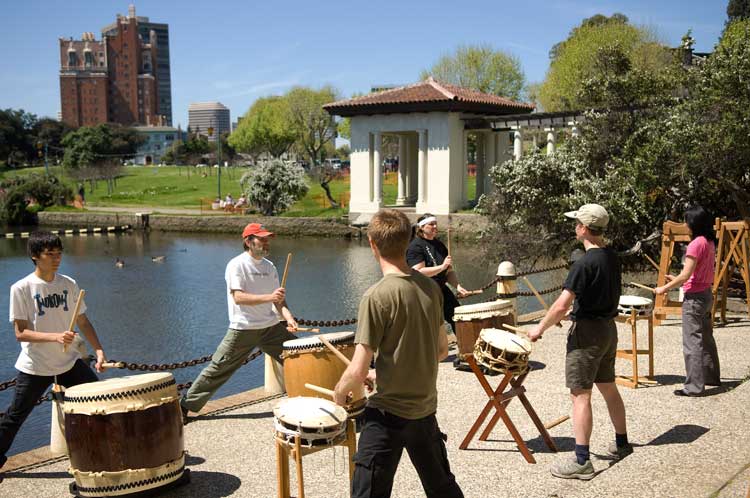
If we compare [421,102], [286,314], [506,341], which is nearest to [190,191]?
[421,102]

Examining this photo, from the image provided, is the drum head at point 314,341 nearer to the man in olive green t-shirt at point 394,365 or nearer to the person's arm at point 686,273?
the man in olive green t-shirt at point 394,365

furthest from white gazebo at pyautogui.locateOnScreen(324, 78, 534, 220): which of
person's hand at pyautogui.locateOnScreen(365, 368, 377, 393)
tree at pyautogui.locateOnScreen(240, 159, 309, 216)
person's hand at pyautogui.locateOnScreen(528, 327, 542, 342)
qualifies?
person's hand at pyautogui.locateOnScreen(365, 368, 377, 393)

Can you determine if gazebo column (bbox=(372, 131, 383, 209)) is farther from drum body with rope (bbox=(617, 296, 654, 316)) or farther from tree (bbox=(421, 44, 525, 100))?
drum body with rope (bbox=(617, 296, 654, 316))

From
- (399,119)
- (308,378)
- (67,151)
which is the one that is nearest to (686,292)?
(308,378)

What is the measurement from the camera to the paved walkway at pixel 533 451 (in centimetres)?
532

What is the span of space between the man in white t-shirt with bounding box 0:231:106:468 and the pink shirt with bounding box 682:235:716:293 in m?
5.44

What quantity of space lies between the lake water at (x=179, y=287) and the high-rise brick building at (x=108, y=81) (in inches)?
5815

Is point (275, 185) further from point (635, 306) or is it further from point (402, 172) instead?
point (635, 306)

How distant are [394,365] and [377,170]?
41.6 m

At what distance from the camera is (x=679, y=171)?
1691cm

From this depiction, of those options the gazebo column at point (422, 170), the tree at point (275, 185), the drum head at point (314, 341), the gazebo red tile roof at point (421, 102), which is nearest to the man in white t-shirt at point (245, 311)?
the drum head at point (314, 341)

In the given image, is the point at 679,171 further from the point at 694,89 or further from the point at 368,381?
the point at 368,381

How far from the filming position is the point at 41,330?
5.95 m

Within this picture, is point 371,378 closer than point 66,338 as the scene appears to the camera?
Yes
